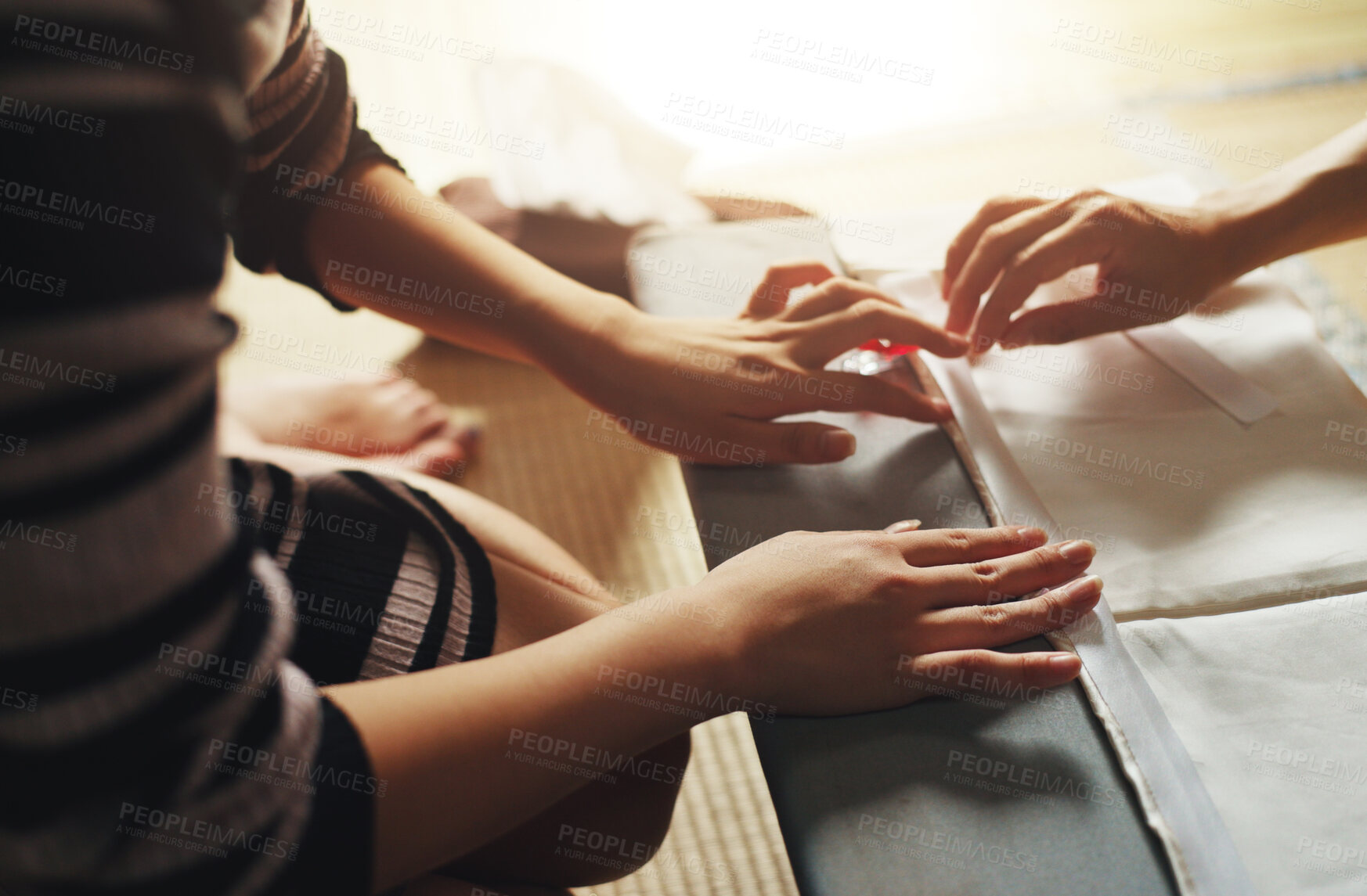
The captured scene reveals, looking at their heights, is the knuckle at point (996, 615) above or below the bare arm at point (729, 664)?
above

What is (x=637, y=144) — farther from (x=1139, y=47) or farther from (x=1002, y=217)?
(x=1139, y=47)

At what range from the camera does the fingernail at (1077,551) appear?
550 mm

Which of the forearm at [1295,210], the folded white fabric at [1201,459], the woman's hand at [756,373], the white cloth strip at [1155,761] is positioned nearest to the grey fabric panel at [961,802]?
the white cloth strip at [1155,761]

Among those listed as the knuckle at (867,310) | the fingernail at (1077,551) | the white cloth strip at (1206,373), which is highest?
the white cloth strip at (1206,373)

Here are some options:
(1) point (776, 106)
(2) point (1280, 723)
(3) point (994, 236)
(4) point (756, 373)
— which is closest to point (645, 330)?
(4) point (756, 373)

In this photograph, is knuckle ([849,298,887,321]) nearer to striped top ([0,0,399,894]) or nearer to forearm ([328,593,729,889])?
forearm ([328,593,729,889])

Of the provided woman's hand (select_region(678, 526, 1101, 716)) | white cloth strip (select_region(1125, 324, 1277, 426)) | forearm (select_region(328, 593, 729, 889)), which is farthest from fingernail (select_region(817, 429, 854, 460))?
white cloth strip (select_region(1125, 324, 1277, 426))

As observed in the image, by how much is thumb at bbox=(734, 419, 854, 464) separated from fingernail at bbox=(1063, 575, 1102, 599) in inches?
7.8

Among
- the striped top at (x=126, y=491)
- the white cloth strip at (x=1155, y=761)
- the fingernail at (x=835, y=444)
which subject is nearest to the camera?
the striped top at (x=126, y=491)

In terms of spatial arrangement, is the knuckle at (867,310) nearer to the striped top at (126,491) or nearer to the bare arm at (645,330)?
the bare arm at (645,330)

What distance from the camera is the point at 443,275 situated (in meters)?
0.78

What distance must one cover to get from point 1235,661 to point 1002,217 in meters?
0.43

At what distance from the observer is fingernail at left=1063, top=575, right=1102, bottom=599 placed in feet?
1.78

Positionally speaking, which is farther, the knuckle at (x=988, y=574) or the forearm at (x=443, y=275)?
the forearm at (x=443, y=275)
